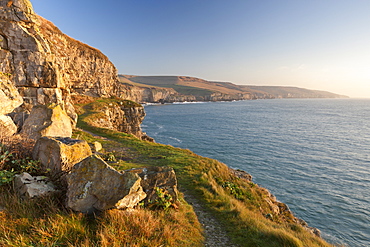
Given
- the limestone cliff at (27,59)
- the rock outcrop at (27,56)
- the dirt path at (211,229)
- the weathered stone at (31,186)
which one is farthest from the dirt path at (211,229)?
the rock outcrop at (27,56)

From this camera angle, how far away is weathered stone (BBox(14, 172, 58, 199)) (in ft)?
17.6

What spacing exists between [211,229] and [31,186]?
7177 mm

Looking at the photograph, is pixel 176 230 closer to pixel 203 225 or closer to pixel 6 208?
pixel 203 225

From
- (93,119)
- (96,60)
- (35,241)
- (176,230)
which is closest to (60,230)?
(35,241)

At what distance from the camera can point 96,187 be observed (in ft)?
18.4

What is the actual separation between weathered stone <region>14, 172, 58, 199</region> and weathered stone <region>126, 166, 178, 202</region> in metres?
2.93

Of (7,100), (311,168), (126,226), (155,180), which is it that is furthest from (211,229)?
(311,168)

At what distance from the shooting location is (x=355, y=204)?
22734 mm

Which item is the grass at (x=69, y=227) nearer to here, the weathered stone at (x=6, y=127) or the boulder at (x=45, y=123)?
the weathered stone at (x=6, y=127)

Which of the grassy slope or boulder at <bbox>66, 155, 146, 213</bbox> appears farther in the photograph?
the grassy slope

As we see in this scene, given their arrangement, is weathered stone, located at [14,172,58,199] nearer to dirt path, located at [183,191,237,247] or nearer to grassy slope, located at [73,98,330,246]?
grassy slope, located at [73,98,330,246]

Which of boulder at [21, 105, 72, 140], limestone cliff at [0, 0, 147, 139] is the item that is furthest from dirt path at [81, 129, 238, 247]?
limestone cliff at [0, 0, 147, 139]

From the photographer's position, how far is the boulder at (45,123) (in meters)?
9.39

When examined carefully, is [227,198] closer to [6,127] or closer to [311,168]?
[6,127]
